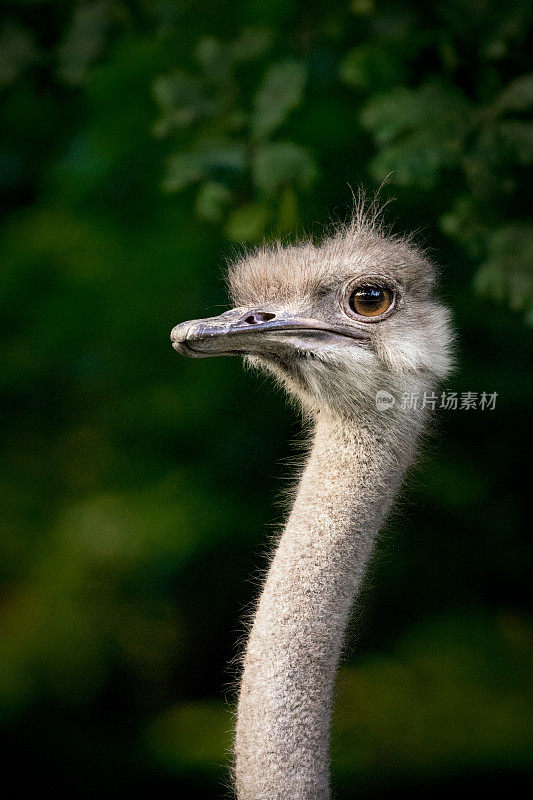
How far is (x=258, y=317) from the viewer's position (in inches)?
51.0

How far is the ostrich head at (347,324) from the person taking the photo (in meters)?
1.35

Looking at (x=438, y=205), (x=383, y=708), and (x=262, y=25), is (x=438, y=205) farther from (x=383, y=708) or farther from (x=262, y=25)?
(x=383, y=708)

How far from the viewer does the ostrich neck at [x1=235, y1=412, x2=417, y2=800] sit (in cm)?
121

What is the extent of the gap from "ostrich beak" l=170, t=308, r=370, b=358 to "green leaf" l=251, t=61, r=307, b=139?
73 cm

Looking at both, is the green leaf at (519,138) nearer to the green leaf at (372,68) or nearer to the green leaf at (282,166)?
the green leaf at (372,68)

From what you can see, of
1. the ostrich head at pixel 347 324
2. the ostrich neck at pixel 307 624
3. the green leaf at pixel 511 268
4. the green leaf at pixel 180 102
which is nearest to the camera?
the ostrich neck at pixel 307 624

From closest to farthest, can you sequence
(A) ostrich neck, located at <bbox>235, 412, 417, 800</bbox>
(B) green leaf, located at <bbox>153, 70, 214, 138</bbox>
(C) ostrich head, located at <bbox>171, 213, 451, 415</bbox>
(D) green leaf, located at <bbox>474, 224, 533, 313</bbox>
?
(A) ostrich neck, located at <bbox>235, 412, 417, 800</bbox> → (C) ostrich head, located at <bbox>171, 213, 451, 415</bbox> → (D) green leaf, located at <bbox>474, 224, 533, 313</bbox> → (B) green leaf, located at <bbox>153, 70, 214, 138</bbox>

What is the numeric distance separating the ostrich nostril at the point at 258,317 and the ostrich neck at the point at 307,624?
9.2 inches

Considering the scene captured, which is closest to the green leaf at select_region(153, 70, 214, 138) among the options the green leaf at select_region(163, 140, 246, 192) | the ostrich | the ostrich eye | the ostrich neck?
the green leaf at select_region(163, 140, 246, 192)

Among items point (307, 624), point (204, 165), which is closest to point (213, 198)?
point (204, 165)

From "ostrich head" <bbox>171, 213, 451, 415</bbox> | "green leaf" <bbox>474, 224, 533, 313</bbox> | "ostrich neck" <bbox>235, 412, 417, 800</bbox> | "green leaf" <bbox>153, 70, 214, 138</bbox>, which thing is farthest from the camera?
"green leaf" <bbox>153, 70, 214, 138</bbox>

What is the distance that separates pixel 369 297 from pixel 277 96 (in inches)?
30.9

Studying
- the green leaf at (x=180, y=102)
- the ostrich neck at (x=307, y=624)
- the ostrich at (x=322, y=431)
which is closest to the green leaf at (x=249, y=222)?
the green leaf at (x=180, y=102)

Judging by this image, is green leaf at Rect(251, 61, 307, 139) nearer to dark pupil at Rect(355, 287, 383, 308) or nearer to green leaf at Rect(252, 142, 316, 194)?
green leaf at Rect(252, 142, 316, 194)
